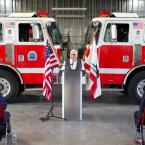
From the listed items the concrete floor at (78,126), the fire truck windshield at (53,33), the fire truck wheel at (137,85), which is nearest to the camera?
the concrete floor at (78,126)

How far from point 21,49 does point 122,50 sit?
7.74 ft

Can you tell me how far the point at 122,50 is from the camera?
9484 millimetres

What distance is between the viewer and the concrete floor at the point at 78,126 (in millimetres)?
6648

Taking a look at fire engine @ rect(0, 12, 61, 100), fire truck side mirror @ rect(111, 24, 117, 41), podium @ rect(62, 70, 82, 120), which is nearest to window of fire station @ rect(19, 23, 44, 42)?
fire engine @ rect(0, 12, 61, 100)

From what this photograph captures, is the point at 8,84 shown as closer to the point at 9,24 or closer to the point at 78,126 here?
the point at 9,24

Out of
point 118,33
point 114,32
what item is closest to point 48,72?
point 114,32

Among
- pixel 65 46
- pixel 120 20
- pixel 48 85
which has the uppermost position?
pixel 120 20

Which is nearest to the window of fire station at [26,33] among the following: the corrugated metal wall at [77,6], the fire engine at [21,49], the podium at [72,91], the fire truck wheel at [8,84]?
the fire engine at [21,49]

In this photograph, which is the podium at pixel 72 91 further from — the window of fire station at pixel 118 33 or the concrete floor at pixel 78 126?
the window of fire station at pixel 118 33

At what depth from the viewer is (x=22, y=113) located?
28.8ft

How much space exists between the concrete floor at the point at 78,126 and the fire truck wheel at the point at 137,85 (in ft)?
1.04

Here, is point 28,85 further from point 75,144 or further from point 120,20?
point 75,144

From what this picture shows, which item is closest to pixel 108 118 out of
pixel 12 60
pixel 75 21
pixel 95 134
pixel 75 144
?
pixel 95 134

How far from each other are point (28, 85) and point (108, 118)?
2.50 metres
